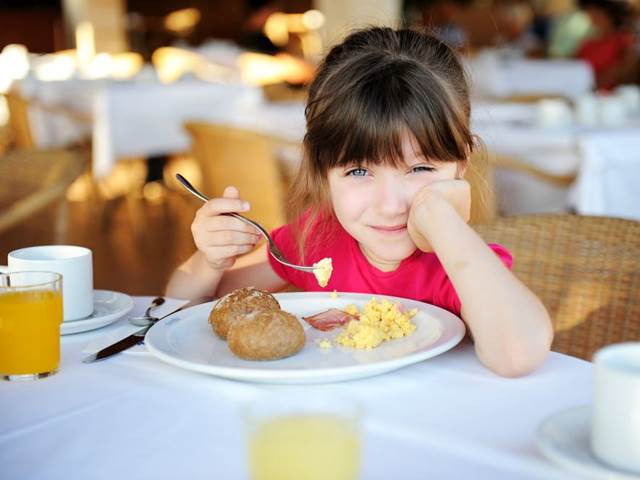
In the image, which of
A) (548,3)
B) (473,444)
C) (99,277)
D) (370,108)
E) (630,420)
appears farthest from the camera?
(548,3)

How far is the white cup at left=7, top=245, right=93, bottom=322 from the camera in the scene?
3.51 feet

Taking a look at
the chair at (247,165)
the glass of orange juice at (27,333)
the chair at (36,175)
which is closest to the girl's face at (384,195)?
the glass of orange juice at (27,333)

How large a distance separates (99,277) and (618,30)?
5478 millimetres

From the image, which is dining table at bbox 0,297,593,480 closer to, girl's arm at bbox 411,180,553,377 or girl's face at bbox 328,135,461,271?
girl's arm at bbox 411,180,553,377

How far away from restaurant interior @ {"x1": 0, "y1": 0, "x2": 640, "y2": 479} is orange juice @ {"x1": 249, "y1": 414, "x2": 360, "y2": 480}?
5.3 inches

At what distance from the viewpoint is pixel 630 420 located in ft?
2.09

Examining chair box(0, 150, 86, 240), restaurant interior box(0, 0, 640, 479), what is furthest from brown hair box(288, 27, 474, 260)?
chair box(0, 150, 86, 240)

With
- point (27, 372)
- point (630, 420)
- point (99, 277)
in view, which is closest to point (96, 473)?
point (27, 372)

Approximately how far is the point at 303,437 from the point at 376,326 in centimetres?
45

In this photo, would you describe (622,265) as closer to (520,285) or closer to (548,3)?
(520,285)

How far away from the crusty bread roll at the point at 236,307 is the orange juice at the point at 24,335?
19 cm

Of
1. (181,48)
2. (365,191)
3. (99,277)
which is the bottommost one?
(99,277)

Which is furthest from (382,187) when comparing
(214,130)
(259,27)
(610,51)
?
(259,27)

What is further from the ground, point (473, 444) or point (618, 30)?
point (618, 30)
